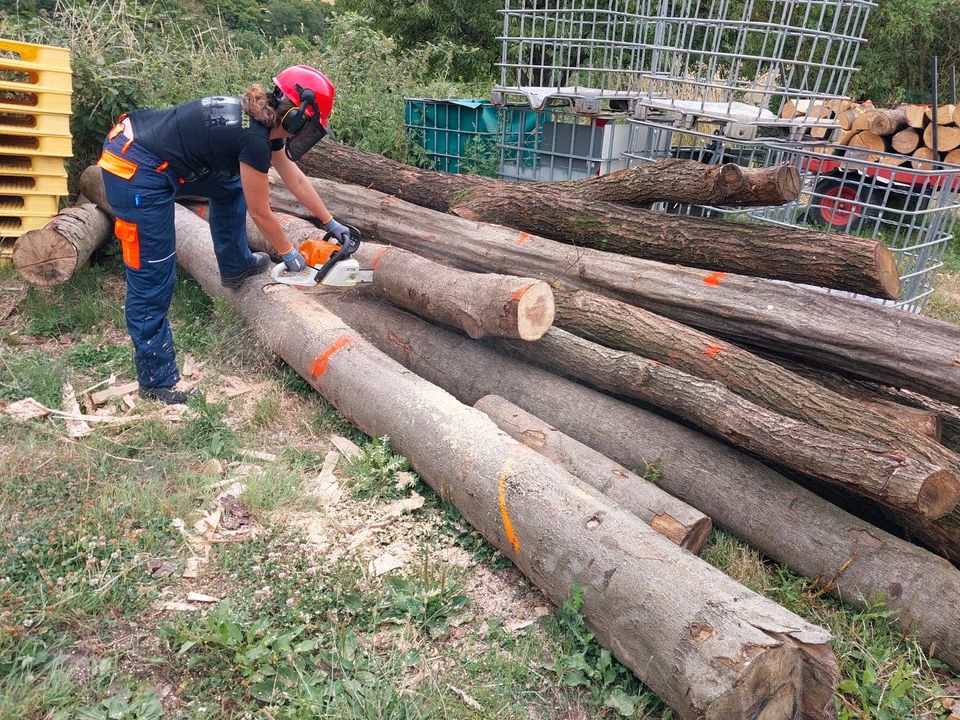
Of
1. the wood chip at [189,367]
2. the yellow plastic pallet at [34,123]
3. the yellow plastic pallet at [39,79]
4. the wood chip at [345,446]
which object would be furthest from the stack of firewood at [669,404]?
the yellow plastic pallet at [39,79]

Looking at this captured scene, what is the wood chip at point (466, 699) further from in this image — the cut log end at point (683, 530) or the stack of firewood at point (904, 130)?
the stack of firewood at point (904, 130)

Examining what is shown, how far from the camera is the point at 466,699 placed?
2.38 metres

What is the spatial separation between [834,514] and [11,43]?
6.69 metres

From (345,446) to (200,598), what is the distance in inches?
49.7

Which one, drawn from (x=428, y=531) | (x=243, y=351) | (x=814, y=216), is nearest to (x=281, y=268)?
(x=243, y=351)

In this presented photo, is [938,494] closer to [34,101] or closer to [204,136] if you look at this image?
[204,136]

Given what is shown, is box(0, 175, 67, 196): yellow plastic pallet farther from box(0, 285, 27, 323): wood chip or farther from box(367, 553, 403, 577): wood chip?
box(367, 553, 403, 577): wood chip

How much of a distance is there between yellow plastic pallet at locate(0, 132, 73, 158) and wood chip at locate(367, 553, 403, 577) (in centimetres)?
493

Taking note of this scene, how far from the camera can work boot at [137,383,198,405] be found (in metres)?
4.17

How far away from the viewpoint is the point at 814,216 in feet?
28.7

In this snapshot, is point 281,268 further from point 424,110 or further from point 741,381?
point 424,110

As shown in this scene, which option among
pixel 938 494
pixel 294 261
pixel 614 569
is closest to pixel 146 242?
pixel 294 261

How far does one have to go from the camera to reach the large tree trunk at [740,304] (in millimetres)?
3295

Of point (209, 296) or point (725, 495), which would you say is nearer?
point (725, 495)
